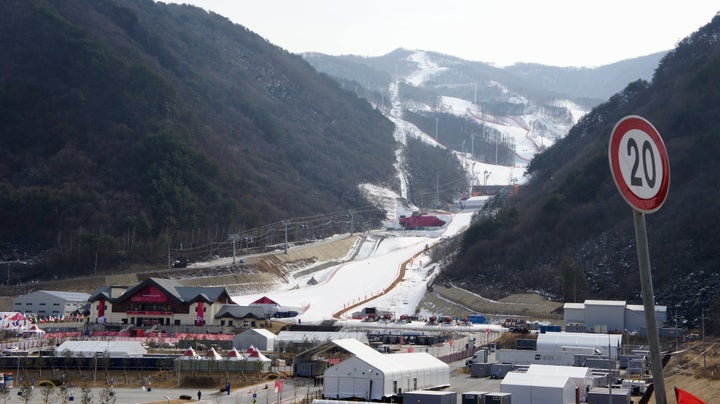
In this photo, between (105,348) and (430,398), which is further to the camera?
(105,348)

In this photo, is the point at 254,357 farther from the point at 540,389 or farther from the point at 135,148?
the point at 135,148

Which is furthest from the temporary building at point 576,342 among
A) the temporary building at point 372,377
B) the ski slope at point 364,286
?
the ski slope at point 364,286

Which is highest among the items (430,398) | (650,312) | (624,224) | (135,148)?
(135,148)

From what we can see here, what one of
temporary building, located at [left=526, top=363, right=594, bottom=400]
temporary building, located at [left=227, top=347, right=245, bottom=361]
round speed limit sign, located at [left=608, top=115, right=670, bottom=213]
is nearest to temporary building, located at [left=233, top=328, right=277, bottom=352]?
temporary building, located at [left=227, top=347, right=245, bottom=361]

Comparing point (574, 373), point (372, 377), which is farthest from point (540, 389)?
point (372, 377)

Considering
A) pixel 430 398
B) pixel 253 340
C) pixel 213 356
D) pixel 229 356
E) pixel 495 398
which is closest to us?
pixel 495 398

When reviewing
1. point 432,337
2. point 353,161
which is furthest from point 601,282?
point 353,161
